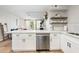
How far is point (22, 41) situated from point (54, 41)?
4.11ft

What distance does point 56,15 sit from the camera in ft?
17.4

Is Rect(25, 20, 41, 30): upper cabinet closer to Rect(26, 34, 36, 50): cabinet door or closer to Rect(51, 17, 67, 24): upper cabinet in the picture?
Rect(51, 17, 67, 24): upper cabinet

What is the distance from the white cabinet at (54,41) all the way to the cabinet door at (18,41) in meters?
1.07

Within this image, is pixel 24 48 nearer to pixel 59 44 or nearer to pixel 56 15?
pixel 59 44

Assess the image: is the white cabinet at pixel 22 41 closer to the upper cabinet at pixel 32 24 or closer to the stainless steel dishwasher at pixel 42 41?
the stainless steel dishwasher at pixel 42 41

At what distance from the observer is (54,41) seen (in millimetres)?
4602

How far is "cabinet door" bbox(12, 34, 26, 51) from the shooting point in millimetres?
4426

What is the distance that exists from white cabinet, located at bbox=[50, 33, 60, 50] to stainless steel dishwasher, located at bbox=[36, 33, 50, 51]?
0.13 m

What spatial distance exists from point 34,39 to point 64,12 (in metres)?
1.96

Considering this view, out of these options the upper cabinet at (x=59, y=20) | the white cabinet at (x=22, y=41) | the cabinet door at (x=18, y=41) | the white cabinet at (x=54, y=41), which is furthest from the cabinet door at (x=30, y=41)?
the upper cabinet at (x=59, y=20)

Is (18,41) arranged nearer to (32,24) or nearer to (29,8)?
(29,8)

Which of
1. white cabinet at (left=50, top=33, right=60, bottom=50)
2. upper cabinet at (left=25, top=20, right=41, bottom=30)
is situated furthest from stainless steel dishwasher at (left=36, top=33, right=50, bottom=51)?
upper cabinet at (left=25, top=20, right=41, bottom=30)
